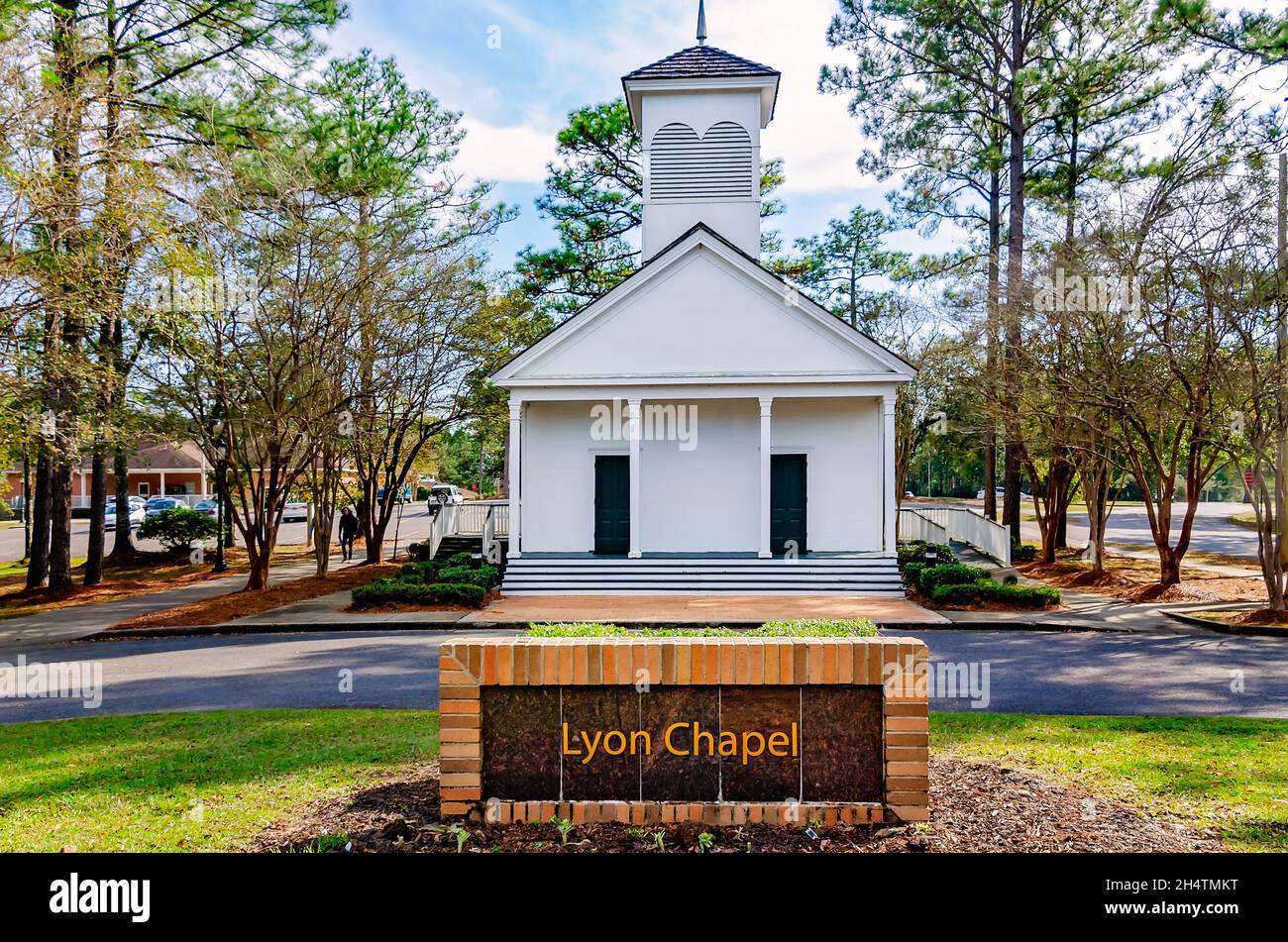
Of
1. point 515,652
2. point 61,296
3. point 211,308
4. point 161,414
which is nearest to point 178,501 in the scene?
point 161,414

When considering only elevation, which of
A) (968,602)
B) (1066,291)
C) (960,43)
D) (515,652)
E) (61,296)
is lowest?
(968,602)

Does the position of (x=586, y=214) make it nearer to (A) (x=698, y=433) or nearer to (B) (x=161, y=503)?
(A) (x=698, y=433)

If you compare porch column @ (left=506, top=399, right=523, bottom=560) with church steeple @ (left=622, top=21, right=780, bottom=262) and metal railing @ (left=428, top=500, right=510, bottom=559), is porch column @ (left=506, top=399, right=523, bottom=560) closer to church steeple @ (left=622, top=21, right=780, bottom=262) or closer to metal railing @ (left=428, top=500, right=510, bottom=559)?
metal railing @ (left=428, top=500, right=510, bottom=559)

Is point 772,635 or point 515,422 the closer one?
point 772,635

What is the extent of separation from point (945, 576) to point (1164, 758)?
34.4 ft

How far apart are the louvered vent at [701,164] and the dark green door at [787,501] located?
7450 millimetres

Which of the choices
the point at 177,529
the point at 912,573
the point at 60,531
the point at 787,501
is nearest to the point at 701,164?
the point at 787,501

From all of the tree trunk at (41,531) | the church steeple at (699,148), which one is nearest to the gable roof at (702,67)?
the church steeple at (699,148)

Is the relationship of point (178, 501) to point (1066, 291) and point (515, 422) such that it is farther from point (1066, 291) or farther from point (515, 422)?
point (1066, 291)

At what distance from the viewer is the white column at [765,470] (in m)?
18.0

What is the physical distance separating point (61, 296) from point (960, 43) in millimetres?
25928

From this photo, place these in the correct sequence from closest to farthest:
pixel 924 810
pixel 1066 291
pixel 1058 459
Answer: pixel 924 810
pixel 1066 291
pixel 1058 459

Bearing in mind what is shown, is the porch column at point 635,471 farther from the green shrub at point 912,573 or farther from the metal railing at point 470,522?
the green shrub at point 912,573

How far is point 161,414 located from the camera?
19.6 m
